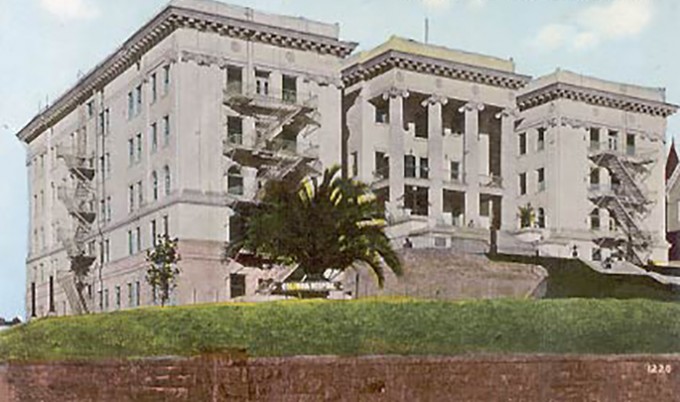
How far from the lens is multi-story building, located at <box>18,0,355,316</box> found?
3883 mm

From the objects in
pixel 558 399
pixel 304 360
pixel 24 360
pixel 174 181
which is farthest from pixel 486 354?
pixel 24 360

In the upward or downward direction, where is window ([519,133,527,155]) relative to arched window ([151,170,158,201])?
upward

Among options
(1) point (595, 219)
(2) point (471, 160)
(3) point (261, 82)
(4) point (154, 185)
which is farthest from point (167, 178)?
(1) point (595, 219)

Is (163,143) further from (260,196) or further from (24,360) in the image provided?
(24,360)

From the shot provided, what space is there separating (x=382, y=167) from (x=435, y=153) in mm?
214

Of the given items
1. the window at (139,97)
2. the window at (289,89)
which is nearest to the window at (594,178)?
the window at (289,89)

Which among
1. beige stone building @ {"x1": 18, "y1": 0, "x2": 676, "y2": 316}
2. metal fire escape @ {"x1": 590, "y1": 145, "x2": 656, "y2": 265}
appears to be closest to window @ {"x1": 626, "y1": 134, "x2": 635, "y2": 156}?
metal fire escape @ {"x1": 590, "y1": 145, "x2": 656, "y2": 265}

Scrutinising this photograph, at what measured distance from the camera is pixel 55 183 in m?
3.98

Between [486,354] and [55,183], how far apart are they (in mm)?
1848

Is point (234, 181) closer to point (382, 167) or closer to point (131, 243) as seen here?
point (131, 243)

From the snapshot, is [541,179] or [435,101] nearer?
[435,101]

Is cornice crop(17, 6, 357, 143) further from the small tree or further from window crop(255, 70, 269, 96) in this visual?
the small tree

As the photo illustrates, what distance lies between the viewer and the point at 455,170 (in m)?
4.15

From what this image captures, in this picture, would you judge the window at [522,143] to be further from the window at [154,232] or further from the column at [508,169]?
the window at [154,232]
